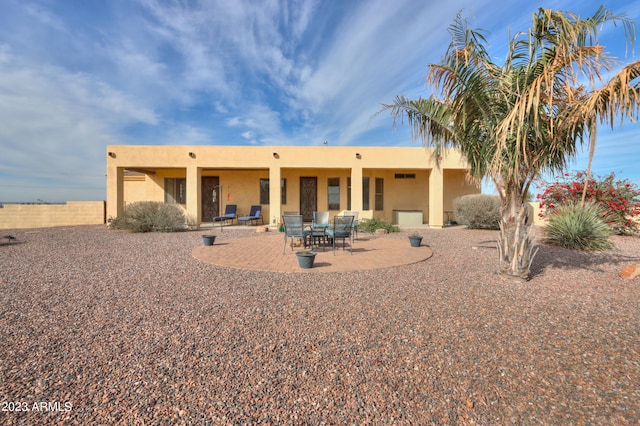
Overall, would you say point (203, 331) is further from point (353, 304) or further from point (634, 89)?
point (634, 89)

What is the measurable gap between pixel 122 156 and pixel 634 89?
17217 millimetres

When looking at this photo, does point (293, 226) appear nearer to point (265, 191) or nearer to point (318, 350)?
point (318, 350)

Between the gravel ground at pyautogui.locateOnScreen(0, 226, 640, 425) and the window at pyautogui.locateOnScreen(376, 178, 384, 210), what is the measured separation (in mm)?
11322

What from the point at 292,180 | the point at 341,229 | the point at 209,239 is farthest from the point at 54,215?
the point at 341,229

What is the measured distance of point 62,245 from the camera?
9039 mm

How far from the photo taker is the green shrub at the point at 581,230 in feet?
27.6

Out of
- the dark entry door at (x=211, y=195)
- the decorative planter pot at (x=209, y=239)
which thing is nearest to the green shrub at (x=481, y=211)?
the decorative planter pot at (x=209, y=239)

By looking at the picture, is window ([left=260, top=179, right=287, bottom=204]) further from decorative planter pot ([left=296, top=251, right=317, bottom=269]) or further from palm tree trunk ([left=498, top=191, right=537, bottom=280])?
palm tree trunk ([left=498, top=191, right=537, bottom=280])

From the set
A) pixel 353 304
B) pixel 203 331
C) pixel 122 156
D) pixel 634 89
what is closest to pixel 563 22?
pixel 634 89

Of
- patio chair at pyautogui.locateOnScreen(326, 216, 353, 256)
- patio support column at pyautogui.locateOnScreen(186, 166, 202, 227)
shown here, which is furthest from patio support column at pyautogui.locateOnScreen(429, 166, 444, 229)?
patio support column at pyautogui.locateOnScreen(186, 166, 202, 227)

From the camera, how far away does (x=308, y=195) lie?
643 inches

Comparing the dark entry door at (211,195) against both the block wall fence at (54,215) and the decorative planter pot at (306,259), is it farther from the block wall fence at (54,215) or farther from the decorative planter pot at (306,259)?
the decorative planter pot at (306,259)

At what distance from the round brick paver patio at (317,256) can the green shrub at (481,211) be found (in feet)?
20.1

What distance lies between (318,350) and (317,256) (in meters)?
4.79
